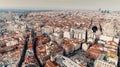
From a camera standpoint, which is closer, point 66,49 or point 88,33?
point 66,49

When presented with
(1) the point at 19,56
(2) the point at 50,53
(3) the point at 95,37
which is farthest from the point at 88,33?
(1) the point at 19,56

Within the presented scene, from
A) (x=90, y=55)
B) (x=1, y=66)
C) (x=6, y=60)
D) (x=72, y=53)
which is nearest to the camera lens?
(x=1, y=66)

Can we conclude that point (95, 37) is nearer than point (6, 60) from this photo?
No

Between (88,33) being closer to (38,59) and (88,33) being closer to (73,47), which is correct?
(73,47)

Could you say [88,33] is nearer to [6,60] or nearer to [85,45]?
[85,45]

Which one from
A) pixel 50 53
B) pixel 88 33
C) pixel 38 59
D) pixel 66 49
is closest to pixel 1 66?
pixel 38 59

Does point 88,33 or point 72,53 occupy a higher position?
point 88,33

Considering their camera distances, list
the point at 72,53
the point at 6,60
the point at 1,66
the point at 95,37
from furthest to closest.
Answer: the point at 95,37, the point at 72,53, the point at 6,60, the point at 1,66

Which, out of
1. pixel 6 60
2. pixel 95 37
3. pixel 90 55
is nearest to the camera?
pixel 6 60

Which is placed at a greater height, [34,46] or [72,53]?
[34,46]
